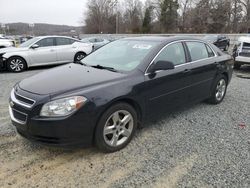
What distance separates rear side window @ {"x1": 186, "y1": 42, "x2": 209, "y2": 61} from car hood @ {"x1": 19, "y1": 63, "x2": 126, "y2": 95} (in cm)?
175

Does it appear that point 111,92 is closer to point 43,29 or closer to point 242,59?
point 242,59

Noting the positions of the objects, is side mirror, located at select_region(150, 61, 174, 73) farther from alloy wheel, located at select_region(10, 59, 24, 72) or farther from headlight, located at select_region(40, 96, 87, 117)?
alloy wheel, located at select_region(10, 59, 24, 72)

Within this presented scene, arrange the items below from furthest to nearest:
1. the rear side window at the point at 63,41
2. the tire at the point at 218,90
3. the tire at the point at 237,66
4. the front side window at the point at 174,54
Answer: the rear side window at the point at 63,41, the tire at the point at 237,66, the tire at the point at 218,90, the front side window at the point at 174,54

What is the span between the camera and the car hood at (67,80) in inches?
121

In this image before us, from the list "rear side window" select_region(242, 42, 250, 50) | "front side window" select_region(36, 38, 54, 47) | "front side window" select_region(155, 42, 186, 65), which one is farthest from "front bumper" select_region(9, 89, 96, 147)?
"rear side window" select_region(242, 42, 250, 50)

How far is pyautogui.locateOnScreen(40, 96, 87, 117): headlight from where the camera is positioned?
2840mm

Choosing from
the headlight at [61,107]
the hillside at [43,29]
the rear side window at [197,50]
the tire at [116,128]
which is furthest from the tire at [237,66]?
the hillside at [43,29]

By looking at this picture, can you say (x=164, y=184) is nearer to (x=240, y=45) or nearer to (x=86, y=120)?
(x=86, y=120)

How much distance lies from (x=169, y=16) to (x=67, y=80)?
50286 mm

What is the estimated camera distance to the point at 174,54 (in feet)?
13.8

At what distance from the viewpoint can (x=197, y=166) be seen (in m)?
3.08

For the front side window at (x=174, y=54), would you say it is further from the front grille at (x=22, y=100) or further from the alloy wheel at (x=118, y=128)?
the front grille at (x=22, y=100)

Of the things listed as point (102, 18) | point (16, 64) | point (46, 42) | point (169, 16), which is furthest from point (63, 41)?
point (102, 18)

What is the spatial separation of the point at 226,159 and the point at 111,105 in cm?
165
